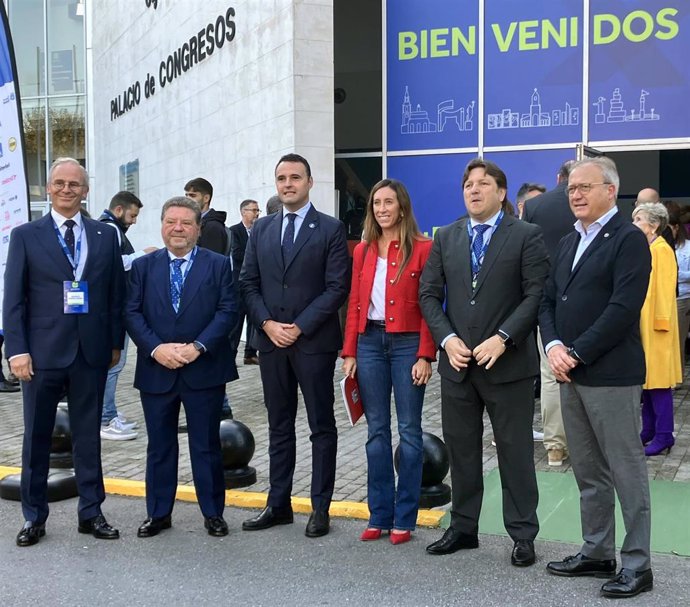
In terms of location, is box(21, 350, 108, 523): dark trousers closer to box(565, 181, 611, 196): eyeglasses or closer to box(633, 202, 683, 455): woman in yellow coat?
box(565, 181, 611, 196): eyeglasses

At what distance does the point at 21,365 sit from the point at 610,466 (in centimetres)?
324

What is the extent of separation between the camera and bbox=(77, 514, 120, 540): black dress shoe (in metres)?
5.05

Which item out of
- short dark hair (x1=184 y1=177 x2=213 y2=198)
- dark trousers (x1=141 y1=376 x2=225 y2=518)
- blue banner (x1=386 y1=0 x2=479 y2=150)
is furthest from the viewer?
blue banner (x1=386 y1=0 x2=479 y2=150)

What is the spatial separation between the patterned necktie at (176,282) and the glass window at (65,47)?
77.6ft

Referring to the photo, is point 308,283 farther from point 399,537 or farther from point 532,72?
point 532,72

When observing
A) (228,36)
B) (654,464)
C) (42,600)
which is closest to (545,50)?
(228,36)

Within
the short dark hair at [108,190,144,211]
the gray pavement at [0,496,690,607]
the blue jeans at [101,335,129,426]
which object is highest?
the short dark hair at [108,190,144,211]

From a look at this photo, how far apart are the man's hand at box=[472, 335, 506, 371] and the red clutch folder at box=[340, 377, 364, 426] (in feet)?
2.86

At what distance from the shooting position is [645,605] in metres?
3.96

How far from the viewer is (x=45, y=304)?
4.97 metres

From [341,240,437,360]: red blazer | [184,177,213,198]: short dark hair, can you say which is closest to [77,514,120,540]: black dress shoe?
[341,240,437,360]: red blazer

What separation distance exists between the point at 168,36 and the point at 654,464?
14.3m

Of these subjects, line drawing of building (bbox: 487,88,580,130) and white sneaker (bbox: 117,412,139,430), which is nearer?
white sneaker (bbox: 117,412,139,430)

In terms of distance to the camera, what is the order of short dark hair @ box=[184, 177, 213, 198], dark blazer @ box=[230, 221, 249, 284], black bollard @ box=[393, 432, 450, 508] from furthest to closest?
dark blazer @ box=[230, 221, 249, 284] → short dark hair @ box=[184, 177, 213, 198] → black bollard @ box=[393, 432, 450, 508]
